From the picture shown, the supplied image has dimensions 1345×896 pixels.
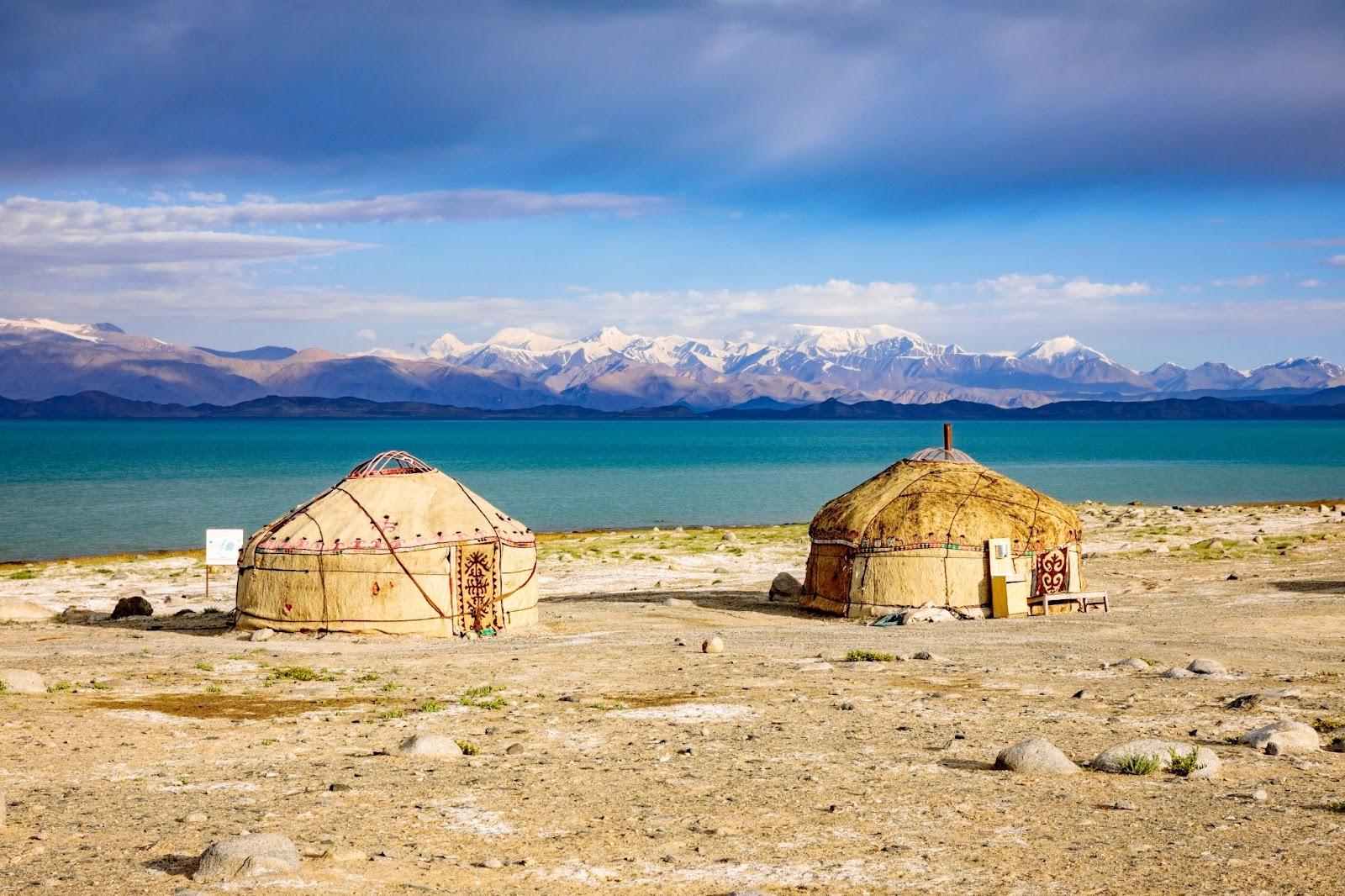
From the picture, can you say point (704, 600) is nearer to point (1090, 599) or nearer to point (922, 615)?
point (922, 615)

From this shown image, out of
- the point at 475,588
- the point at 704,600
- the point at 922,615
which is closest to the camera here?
the point at 475,588

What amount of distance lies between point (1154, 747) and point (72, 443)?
167m

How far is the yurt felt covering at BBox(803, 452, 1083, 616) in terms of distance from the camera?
73.3 feet

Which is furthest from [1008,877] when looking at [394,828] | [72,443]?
[72,443]

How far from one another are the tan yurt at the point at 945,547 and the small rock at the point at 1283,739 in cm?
1045

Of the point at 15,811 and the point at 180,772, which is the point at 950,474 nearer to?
the point at 180,772

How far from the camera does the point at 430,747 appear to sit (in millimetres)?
12094

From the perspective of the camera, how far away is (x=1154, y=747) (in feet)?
36.1

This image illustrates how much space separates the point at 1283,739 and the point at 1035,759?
7.80ft

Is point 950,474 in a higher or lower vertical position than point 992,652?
higher

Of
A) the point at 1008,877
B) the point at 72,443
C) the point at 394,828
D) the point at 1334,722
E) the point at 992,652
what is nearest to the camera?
the point at 1008,877

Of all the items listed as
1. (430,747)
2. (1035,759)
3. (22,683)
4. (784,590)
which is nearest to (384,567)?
(22,683)

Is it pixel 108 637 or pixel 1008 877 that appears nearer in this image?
pixel 1008 877

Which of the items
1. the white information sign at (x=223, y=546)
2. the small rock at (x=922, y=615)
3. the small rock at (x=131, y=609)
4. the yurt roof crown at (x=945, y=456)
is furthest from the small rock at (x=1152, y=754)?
the small rock at (x=131, y=609)
